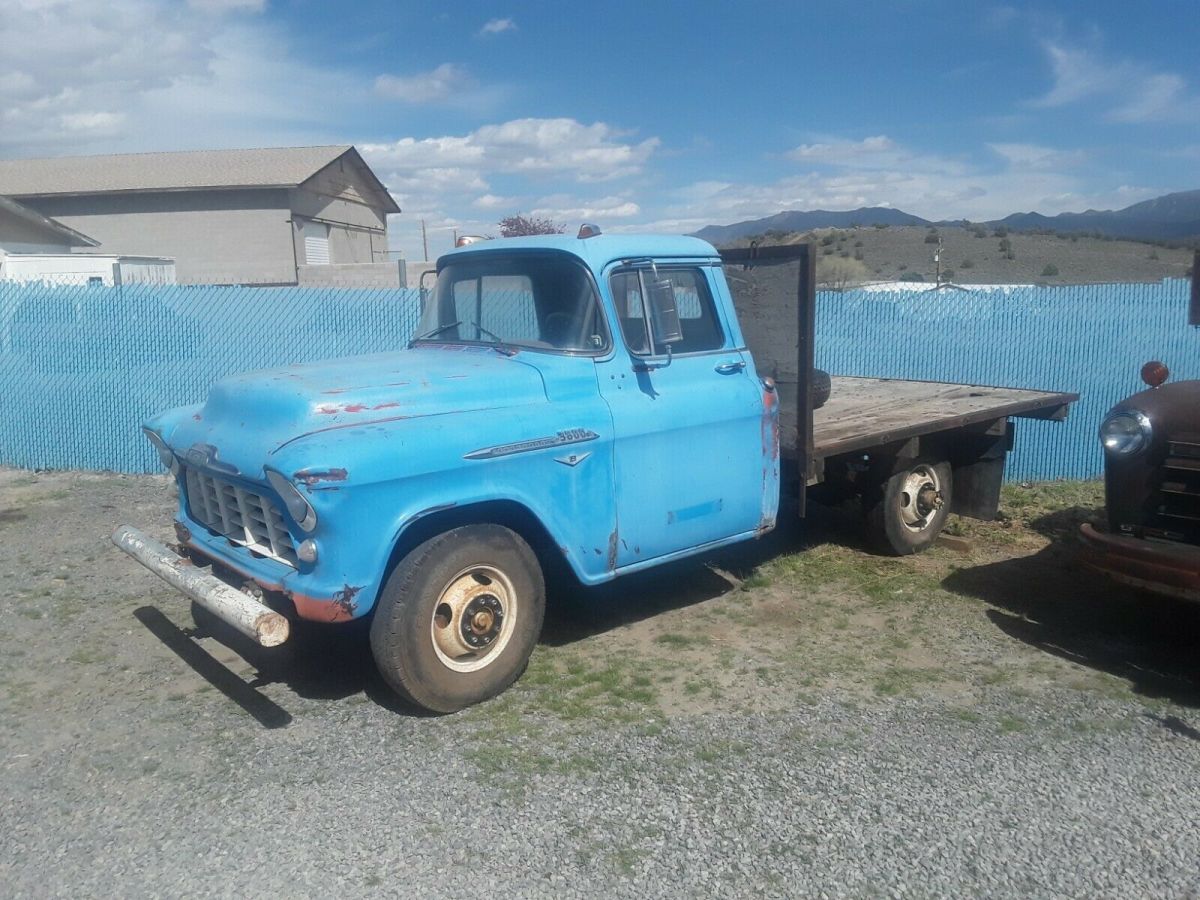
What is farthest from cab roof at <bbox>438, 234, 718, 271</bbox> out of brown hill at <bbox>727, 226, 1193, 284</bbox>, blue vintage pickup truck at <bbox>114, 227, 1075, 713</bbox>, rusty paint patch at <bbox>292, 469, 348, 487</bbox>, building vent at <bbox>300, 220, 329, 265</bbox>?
building vent at <bbox>300, 220, 329, 265</bbox>

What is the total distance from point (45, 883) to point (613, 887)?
1.87 metres

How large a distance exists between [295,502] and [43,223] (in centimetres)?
2279

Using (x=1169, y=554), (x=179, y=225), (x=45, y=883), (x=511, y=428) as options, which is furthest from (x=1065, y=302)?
(x=179, y=225)

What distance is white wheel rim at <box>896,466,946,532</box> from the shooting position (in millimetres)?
6949

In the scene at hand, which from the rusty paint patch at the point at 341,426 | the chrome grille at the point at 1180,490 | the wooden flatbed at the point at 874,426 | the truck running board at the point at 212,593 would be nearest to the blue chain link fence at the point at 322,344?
the wooden flatbed at the point at 874,426

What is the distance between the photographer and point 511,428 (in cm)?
441

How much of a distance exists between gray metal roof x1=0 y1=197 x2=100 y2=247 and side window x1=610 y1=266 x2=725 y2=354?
2117 centimetres

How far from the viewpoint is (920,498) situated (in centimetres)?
705

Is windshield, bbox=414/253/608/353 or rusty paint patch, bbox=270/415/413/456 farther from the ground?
windshield, bbox=414/253/608/353

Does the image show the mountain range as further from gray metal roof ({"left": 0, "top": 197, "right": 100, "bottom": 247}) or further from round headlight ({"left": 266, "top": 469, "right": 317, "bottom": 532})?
round headlight ({"left": 266, "top": 469, "right": 317, "bottom": 532})

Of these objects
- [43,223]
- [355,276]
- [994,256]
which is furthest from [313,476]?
[994,256]

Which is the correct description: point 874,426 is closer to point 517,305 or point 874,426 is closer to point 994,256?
point 517,305

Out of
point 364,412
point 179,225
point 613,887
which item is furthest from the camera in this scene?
point 179,225

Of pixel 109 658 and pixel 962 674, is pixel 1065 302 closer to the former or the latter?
pixel 962 674
